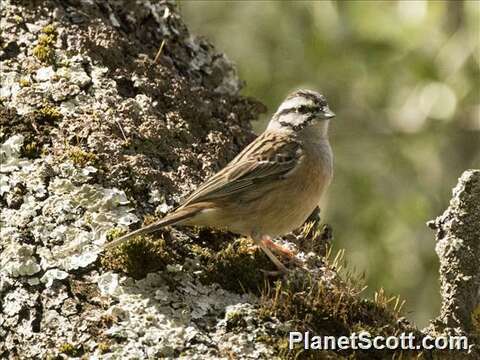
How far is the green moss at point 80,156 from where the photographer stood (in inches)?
215

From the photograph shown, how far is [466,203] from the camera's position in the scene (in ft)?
17.8

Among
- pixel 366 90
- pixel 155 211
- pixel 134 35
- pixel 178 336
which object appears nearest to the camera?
pixel 178 336

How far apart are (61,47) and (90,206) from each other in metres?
1.47

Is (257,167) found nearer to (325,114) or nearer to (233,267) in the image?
(325,114)

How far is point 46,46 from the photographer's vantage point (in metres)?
6.18

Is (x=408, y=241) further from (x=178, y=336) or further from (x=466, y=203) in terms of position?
(x=178, y=336)

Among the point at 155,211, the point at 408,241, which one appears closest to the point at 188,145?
the point at 155,211

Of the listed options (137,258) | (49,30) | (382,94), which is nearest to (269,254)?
(137,258)

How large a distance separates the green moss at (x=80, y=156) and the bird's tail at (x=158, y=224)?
58cm

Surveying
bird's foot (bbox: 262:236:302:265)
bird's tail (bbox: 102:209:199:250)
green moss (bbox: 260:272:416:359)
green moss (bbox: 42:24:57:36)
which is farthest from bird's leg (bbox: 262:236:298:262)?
green moss (bbox: 42:24:57:36)

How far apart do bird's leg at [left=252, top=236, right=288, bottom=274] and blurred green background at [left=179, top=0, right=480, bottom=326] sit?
4.99m

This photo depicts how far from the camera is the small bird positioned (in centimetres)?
587

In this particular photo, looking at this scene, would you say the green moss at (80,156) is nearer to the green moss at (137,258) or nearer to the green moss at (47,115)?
the green moss at (47,115)

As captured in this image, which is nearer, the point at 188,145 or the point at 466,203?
the point at 466,203
